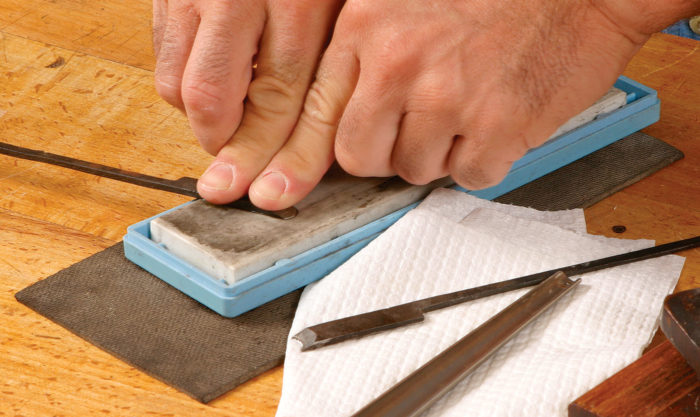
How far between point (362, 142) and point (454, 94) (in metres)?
0.09

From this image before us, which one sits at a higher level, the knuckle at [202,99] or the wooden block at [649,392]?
the wooden block at [649,392]

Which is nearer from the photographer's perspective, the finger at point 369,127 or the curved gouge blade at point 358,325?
the curved gouge blade at point 358,325

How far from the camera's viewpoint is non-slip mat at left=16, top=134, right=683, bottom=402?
581 millimetres

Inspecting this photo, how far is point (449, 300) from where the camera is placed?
63 centimetres

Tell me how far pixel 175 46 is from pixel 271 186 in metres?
0.16

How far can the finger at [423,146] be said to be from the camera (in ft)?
2.34

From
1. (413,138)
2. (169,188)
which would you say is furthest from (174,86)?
(413,138)

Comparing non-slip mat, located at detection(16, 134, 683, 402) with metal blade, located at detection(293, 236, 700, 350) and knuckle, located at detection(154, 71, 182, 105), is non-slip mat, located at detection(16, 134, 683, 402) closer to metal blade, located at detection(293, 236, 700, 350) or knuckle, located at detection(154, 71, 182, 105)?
metal blade, located at detection(293, 236, 700, 350)

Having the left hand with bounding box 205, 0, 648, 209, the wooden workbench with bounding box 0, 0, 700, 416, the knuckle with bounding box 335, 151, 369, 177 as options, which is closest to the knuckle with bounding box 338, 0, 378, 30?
the left hand with bounding box 205, 0, 648, 209

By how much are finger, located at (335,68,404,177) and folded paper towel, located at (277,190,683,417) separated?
57 mm

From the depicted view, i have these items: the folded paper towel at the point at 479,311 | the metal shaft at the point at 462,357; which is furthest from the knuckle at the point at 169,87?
the metal shaft at the point at 462,357

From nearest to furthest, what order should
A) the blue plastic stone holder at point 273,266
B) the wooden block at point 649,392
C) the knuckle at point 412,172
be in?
the wooden block at point 649,392 < the blue plastic stone holder at point 273,266 < the knuckle at point 412,172

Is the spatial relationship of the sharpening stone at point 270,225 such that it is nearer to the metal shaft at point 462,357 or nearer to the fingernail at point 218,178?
the fingernail at point 218,178

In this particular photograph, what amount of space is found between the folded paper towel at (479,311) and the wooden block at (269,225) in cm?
3
